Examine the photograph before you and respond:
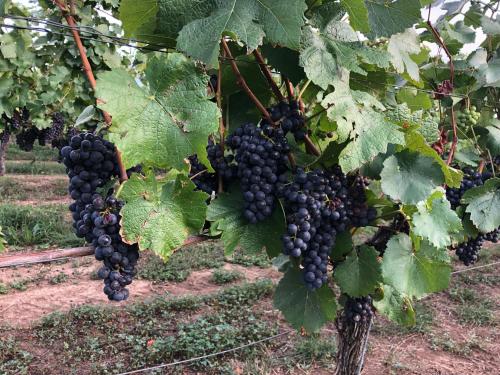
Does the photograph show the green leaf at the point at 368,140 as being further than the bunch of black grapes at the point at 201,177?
No

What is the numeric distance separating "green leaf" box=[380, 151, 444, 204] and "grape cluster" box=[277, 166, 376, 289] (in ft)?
0.44

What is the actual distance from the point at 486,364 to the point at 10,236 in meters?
7.29

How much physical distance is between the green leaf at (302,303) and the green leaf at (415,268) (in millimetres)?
315

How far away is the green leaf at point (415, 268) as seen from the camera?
169cm

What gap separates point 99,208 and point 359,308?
1261mm

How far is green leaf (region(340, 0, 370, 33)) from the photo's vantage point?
1.26 meters

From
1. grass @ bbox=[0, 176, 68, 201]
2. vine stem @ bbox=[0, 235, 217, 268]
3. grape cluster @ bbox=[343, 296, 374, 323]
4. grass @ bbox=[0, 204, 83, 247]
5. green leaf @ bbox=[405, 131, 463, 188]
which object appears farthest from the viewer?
grass @ bbox=[0, 176, 68, 201]

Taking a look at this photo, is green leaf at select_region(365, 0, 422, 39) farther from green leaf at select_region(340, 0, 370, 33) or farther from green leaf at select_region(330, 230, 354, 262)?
green leaf at select_region(330, 230, 354, 262)

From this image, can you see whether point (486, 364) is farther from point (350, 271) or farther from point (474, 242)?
point (350, 271)

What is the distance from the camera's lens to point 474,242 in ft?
8.16

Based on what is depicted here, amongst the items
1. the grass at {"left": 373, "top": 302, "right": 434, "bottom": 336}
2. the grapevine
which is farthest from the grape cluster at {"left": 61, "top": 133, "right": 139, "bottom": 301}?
the grass at {"left": 373, "top": 302, "right": 434, "bottom": 336}

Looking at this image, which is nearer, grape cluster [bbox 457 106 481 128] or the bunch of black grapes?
the bunch of black grapes

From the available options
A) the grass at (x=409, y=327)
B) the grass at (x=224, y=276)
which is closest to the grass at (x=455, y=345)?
the grass at (x=409, y=327)

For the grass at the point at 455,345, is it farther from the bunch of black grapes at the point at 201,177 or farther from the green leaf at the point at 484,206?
the bunch of black grapes at the point at 201,177
